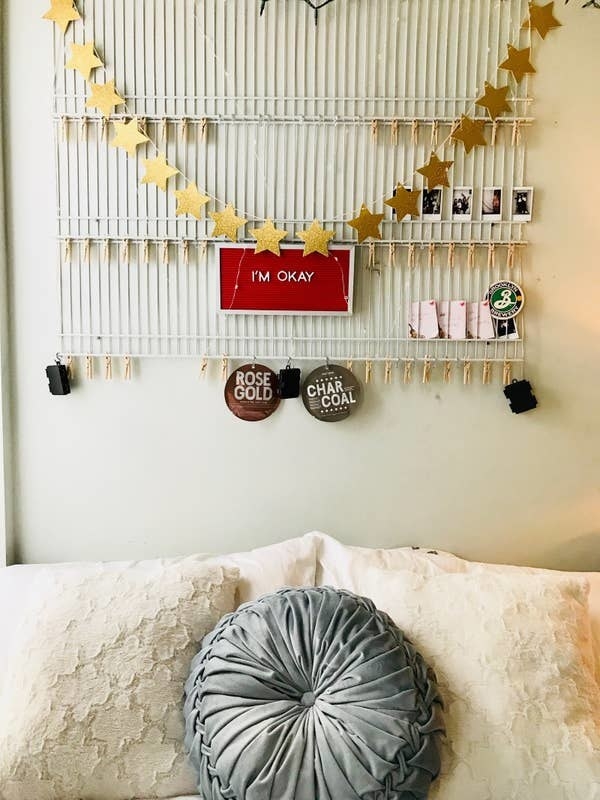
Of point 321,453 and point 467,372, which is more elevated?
point 467,372

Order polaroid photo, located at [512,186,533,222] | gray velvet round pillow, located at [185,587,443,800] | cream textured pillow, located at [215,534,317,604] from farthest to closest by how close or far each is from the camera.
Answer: polaroid photo, located at [512,186,533,222] → cream textured pillow, located at [215,534,317,604] → gray velvet round pillow, located at [185,587,443,800]

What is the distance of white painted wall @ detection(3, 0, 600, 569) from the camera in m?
1.65

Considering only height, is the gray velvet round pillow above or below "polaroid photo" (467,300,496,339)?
below

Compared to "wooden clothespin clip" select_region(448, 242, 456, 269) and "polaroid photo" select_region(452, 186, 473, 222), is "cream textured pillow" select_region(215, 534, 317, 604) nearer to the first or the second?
"wooden clothespin clip" select_region(448, 242, 456, 269)

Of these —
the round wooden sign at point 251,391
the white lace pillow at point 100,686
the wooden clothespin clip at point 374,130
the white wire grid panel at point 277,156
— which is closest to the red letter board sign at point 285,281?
the white wire grid panel at point 277,156

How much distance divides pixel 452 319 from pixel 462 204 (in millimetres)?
280

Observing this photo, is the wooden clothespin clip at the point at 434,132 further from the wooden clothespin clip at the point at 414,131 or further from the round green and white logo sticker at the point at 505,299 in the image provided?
the round green and white logo sticker at the point at 505,299

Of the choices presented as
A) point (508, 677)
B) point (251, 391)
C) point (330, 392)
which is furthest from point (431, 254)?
point (508, 677)

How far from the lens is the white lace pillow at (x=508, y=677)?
1.12 meters

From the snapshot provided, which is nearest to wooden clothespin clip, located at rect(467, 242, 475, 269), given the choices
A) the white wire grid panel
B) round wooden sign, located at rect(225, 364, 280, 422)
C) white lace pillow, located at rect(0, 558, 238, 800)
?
the white wire grid panel

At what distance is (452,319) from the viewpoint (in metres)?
1.63

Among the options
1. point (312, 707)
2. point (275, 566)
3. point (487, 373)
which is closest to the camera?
point (312, 707)

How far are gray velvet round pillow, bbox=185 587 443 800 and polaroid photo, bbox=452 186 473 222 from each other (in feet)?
3.10

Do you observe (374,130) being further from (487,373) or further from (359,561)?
(359,561)
